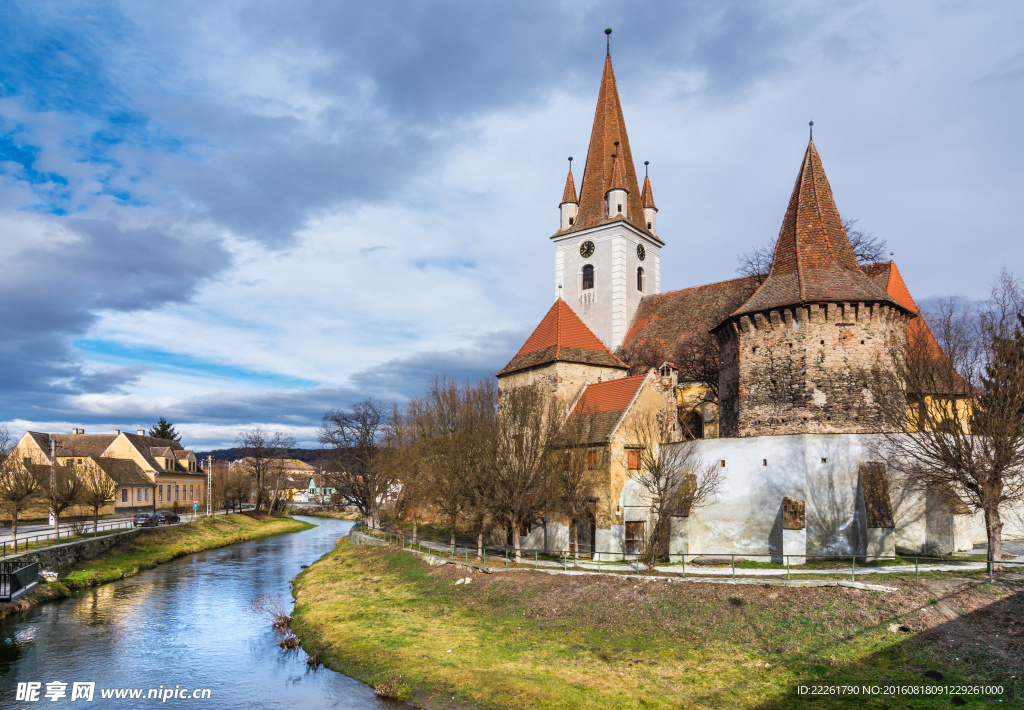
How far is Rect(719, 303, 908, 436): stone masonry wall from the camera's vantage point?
3005 centimetres

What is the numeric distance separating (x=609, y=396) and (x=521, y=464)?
6705mm

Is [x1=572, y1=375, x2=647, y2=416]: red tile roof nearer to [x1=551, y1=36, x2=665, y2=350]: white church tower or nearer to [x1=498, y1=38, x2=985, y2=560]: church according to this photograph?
[x1=498, y1=38, x2=985, y2=560]: church

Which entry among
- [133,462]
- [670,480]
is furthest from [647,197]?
[133,462]

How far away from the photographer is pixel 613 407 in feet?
110

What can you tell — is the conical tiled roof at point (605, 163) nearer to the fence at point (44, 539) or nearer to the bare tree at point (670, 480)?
the bare tree at point (670, 480)

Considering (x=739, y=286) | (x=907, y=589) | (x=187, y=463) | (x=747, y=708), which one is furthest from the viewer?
(x=187, y=463)

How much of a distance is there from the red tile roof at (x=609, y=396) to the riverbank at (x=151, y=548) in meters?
25.9

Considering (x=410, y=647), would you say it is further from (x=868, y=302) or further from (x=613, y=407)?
(x=868, y=302)

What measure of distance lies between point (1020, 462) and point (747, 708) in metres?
13.6

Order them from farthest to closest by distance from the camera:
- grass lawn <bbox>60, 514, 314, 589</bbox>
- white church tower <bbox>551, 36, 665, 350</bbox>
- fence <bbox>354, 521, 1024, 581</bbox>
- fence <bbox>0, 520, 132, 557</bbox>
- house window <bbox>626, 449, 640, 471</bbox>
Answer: white church tower <bbox>551, 36, 665, 350</bbox>
grass lawn <bbox>60, 514, 314, 589</bbox>
fence <bbox>0, 520, 132, 557</bbox>
house window <bbox>626, 449, 640, 471</bbox>
fence <bbox>354, 521, 1024, 581</bbox>

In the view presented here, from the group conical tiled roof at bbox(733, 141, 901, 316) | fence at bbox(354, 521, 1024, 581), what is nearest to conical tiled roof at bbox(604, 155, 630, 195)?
conical tiled roof at bbox(733, 141, 901, 316)

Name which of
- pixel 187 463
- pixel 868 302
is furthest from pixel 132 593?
pixel 187 463

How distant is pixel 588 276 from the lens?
174 feet

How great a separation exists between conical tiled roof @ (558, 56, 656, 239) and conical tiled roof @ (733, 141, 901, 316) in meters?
17.9
